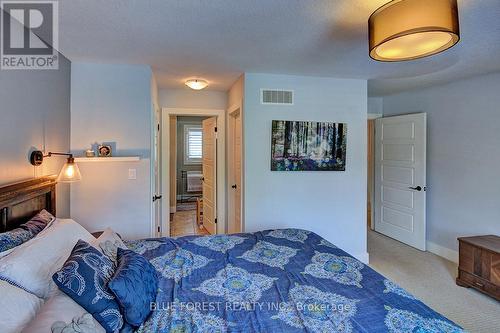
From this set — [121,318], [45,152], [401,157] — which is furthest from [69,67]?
[401,157]

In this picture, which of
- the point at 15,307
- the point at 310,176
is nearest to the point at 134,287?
the point at 15,307

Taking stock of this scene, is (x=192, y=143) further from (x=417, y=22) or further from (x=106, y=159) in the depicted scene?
(x=417, y=22)

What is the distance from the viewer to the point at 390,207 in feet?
15.5

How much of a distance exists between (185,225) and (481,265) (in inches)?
178

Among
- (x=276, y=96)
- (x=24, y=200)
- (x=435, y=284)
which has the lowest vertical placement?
(x=435, y=284)

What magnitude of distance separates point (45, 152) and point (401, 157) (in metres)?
4.59

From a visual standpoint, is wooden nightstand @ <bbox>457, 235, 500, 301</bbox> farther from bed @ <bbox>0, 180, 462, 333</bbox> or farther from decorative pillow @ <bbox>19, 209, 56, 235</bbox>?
decorative pillow @ <bbox>19, 209, 56, 235</bbox>

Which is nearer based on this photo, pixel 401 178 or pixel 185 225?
pixel 401 178

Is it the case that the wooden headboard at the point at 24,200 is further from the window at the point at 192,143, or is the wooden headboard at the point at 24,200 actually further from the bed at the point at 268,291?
the window at the point at 192,143

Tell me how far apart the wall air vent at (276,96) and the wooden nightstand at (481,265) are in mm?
2511

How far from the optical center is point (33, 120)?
2.14 m

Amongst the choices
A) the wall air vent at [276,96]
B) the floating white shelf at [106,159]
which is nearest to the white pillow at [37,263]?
the floating white shelf at [106,159]

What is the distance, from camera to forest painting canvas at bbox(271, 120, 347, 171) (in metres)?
3.48

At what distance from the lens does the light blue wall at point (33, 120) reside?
1.83m
